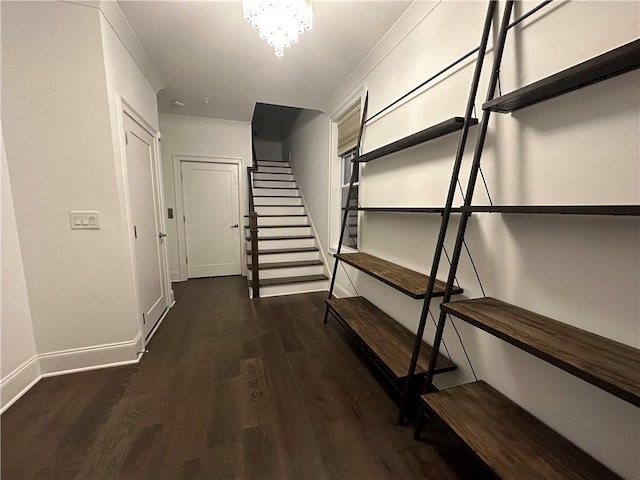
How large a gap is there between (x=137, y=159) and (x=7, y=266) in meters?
1.16

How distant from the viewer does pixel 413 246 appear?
1.89 m

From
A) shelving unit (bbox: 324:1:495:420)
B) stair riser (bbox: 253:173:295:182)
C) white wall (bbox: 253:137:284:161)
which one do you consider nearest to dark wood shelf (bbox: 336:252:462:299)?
shelving unit (bbox: 324:1:495:420)

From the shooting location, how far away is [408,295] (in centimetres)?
147

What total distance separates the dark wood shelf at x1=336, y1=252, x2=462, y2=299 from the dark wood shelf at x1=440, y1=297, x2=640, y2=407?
246 mm

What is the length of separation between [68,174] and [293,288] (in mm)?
2467

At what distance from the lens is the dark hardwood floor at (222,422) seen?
1182 millimetres

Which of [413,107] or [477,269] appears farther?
[413,107]

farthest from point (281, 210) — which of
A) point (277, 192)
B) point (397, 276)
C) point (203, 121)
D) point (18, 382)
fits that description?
point (18, 382)

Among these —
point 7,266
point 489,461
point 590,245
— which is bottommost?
point 489,461

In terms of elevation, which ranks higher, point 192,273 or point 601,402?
point 601,402

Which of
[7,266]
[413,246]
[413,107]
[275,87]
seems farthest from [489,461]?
[275,87]

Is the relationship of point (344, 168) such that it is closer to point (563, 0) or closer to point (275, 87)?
point (275, 87)

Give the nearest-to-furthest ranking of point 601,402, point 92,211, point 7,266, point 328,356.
A: 1. point 601,402
2. point 7,266
3. point 92,211
4. point 328,356

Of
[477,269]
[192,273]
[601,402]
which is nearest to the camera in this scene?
[601,402]
